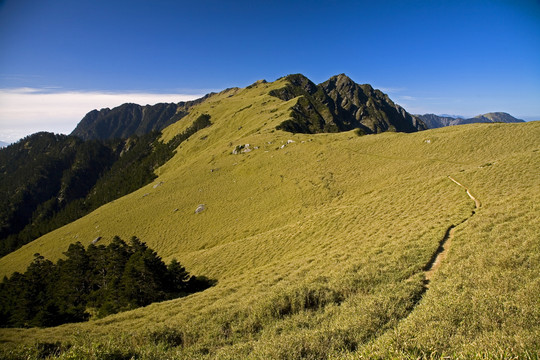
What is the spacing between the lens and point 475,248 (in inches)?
577

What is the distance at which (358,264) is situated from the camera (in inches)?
661

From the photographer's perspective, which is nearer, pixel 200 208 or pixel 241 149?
pixel 200 208

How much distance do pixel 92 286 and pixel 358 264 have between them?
49544mm

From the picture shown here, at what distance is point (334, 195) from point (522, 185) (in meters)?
27.3

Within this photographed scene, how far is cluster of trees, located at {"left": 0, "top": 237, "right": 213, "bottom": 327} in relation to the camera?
97.0ft

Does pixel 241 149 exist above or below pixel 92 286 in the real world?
above

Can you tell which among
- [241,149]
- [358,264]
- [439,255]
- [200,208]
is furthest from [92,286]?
[241,149]

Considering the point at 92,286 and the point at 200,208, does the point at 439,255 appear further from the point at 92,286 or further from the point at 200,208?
the point at 200,208

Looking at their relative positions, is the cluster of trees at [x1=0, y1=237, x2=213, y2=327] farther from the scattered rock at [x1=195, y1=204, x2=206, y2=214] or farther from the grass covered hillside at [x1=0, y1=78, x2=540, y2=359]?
the scattered rock at [x1=195, y1=204, x2=206, y2=214]

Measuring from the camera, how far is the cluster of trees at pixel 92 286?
2957 cm

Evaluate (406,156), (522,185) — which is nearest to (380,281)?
(522,185)

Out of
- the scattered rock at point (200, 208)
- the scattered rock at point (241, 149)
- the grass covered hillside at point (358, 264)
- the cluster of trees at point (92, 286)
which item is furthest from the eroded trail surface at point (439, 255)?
the scattered rock at point (241, 149)

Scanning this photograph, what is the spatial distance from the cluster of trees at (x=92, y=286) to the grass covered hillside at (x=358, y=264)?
247 inches

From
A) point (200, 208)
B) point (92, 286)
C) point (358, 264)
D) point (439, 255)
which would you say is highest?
point (439, 255)
